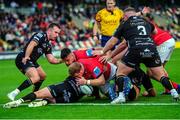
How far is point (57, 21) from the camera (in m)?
40.3

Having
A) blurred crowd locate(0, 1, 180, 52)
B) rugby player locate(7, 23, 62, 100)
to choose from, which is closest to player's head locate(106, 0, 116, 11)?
rugby player locate(7, 23, 62, 100)

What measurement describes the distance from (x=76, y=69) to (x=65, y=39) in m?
25.5

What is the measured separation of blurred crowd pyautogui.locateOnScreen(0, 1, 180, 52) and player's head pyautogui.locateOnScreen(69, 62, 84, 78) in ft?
71.7

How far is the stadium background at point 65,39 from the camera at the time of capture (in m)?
11.4

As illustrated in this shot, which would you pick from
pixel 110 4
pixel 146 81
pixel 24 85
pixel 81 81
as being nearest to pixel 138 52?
pixel 81 81

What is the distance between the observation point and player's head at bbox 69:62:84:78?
12.4m

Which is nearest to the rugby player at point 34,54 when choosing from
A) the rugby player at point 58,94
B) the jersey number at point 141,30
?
the rugby player at point 58,94

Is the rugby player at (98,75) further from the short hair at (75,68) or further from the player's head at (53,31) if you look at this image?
the player's head at (53,31)

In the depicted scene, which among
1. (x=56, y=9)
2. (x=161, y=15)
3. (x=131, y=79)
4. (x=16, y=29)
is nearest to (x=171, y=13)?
(x=161, y=15)

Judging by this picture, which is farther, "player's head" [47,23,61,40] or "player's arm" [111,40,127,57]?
"player's head" [47,23,61,40]

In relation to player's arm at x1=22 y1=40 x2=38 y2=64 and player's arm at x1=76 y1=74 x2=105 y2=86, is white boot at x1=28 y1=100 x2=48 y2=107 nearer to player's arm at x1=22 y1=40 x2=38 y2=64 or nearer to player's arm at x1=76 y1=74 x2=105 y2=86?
player's arm at x1=76 y1=74 x2=105 y2=86

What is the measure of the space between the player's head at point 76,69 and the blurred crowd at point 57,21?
861 inches

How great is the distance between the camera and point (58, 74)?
21969mm

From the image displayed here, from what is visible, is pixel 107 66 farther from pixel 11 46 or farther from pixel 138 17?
pixel 11 46
